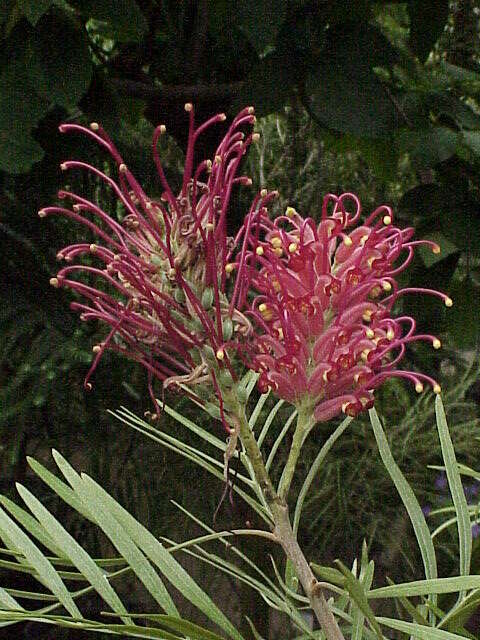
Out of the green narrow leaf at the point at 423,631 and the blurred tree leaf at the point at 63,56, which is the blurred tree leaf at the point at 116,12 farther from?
the green narrow leaf at the point at 423,631

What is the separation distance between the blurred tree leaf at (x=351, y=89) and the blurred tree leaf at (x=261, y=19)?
4 centimetres

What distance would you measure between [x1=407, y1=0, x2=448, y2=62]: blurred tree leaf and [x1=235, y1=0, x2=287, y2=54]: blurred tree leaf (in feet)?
0.43

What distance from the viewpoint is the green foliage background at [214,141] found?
1.29ft

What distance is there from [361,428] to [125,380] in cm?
23

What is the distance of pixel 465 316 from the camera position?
435 mm

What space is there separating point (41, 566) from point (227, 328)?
0.08 m

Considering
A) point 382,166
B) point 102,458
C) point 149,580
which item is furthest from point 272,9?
point 102,458

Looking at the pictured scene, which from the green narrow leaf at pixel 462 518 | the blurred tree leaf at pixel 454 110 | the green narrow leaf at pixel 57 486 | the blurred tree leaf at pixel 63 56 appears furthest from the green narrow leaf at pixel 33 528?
the blurred tree leaf at pixel 454 110

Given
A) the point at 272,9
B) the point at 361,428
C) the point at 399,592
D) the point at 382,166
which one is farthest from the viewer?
the point at 361,428

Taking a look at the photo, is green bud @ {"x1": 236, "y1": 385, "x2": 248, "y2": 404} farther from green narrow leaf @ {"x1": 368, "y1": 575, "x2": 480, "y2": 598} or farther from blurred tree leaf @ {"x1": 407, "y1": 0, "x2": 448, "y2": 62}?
blurred tree leaf @ {"x1": 407, "y1": 0, "x2": 448, "y2": 62}

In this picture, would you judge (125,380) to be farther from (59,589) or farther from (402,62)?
(59,589)

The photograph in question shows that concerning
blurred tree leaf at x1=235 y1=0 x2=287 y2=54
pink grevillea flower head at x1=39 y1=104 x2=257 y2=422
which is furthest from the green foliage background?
pink grevillea flower head at x1=39 y1=104 x2=257 y2=422

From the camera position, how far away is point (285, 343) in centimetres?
23

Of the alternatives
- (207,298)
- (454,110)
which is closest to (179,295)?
(207,298)
